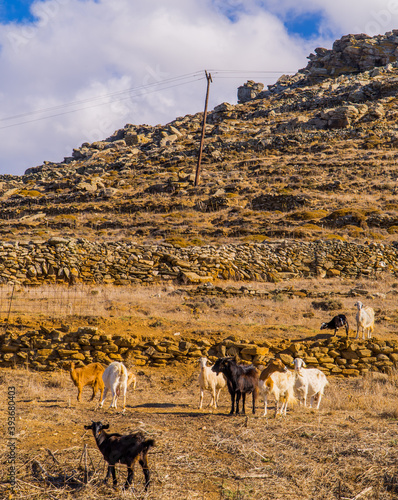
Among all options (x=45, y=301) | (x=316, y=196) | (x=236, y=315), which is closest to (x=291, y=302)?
(x=236, y=315)

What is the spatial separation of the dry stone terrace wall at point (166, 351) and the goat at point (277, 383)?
340cm

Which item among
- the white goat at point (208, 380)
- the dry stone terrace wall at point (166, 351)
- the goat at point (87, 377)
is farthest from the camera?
the dry stone terrace wall at point (166, 351)

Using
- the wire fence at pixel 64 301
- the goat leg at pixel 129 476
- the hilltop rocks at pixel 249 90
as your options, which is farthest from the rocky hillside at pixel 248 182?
the hilltop rocks at pixel 249 90

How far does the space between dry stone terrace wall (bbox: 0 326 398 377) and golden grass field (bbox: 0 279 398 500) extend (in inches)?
18.0

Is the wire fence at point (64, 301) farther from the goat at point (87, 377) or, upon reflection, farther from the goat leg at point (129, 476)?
the goat leg at point (129, 476)

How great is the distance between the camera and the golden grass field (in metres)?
5.02

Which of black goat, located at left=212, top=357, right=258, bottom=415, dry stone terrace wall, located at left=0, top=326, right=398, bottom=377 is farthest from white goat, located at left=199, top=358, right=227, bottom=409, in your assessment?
dry stone terrace wall, located at left=0, top=326, right=398, bottom=377

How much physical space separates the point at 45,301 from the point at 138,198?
3144 cm

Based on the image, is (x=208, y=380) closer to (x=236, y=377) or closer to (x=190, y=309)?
(x=236, y=377)

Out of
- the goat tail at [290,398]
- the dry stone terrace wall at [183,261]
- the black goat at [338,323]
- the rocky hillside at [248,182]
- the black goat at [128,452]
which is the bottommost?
the black goat at [128,452]

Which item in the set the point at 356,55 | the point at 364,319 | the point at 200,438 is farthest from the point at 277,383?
the point at 356,55

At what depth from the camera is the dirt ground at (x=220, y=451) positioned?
4969 millimetres

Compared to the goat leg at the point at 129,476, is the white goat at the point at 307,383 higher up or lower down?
higher up

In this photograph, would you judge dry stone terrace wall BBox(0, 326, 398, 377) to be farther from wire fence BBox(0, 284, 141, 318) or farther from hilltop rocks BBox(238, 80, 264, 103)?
hilltop rocks BBox(238, 80, 264, 103)
